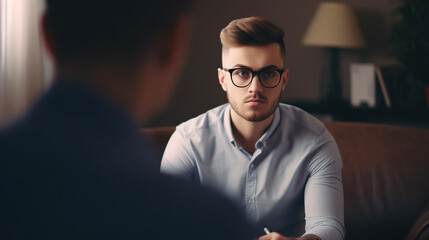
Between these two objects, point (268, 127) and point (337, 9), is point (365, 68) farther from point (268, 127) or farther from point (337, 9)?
point (268, 127)

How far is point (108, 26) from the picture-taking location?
28cm

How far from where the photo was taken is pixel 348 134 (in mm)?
1506

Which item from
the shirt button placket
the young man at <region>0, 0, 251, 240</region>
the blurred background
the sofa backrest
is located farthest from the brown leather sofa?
the young man at <region>0, 0, 251, 240</region>

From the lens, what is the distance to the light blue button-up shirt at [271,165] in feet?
3.44

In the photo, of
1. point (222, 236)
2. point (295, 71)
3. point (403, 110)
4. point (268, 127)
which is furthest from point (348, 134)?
point (295, 71)

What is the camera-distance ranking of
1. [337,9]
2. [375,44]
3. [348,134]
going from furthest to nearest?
[375,44], [337,9], [348,134]

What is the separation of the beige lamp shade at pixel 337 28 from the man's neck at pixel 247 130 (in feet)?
5.16

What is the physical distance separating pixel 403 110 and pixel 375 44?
55 centimetres

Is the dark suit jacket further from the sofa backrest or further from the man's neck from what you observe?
the sofa backrest

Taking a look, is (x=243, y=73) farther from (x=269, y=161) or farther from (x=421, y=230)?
(x=421, y=230)

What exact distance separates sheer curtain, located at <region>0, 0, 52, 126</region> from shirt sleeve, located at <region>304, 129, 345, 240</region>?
0.64 meters

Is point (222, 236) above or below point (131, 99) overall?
below

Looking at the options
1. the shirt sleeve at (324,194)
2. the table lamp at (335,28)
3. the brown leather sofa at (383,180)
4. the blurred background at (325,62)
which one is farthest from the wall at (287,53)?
the shirt sleeve at (324,194)

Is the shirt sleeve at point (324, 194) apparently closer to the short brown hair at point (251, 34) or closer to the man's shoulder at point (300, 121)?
the man's shoulder at point (300, 121)
